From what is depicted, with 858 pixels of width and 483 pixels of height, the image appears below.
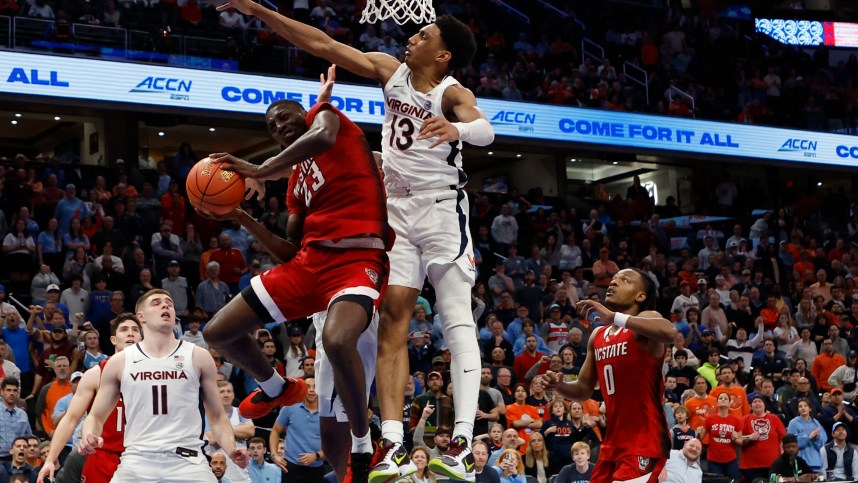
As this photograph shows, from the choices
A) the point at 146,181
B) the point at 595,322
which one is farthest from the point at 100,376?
the point at 146,181

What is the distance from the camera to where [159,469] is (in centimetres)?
771

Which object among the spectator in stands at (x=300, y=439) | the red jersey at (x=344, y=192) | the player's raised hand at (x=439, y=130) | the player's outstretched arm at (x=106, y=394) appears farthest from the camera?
the spectator in stands at (x=300, y=439)

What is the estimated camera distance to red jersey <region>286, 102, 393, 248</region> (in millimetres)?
6914

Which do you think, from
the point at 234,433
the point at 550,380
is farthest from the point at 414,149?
the point at 234,433

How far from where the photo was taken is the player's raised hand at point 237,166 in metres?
6.69

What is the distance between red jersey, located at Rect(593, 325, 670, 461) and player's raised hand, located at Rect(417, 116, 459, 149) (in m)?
2.34

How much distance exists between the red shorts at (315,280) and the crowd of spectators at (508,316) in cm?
433

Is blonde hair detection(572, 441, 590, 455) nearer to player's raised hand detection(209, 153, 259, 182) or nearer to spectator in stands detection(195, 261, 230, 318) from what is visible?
spectator in stands detection(195, 261, 230, 318)

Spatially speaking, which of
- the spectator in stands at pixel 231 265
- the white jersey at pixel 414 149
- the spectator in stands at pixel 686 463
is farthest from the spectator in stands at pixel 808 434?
the white jersey at pixel 414 149

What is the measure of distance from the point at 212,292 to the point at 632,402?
11490 mm

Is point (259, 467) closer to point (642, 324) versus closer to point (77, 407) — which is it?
point (77, 407)

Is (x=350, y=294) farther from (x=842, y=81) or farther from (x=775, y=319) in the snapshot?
(x=842, y=81)

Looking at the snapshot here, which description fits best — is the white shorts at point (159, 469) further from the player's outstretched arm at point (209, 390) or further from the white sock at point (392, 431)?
the white sock at point (392, 431)

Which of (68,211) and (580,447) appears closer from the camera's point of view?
(580,447)
